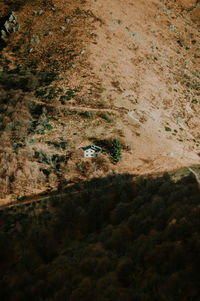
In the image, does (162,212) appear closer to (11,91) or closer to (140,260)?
(140,260)

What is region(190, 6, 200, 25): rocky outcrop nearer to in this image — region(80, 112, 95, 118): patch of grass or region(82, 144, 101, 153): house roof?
region(80, 112, 95, 118): patch of grass

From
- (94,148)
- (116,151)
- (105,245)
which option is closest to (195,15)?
(116,151)

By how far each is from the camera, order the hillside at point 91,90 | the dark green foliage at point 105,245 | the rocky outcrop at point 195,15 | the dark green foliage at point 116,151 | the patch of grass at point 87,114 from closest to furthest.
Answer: the dark green foliage at point 105,245
the hillside at point 91,90
the dark green foliage at point 116,151
the patch of grass at point 87,114
the rocky outcrop at point 195,15

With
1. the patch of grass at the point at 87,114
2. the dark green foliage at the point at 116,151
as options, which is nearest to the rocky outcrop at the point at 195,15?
the patch of grass at the point at 87,114

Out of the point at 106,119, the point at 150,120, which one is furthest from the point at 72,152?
the point at 150,120

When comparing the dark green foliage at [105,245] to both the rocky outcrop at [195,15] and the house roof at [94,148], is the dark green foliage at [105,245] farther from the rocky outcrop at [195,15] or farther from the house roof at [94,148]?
the rocky outcrop at [195,15]

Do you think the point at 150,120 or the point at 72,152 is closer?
the point at 72,152
